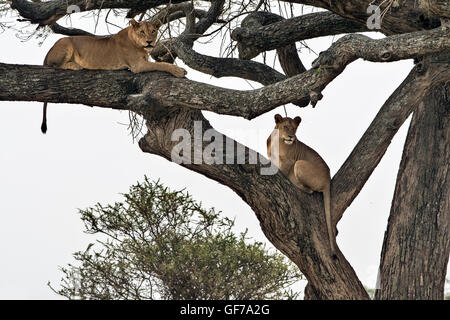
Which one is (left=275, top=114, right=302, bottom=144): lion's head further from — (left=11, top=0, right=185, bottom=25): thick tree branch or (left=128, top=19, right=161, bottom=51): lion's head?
(left=11, top=0, right=185, bottom=25): thick tree branch

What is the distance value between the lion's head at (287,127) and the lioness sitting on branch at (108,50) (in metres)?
1.59

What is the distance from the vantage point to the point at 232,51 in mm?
8930

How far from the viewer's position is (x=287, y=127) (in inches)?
301

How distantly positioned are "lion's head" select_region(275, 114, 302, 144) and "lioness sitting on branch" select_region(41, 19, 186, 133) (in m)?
1.59

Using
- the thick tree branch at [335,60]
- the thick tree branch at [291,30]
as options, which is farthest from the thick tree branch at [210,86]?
the thick tree branch at [291,30]

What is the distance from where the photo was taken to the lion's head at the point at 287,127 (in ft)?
24.9

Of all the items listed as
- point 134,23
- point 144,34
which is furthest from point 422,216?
point 134,23

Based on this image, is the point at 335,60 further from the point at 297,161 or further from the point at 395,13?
the point at 297,161

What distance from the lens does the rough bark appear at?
7.08 m

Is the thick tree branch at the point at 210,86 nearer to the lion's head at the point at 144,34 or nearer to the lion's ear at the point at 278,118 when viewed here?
the lion's head at the point at 144,34

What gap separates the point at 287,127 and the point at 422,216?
5.34ft

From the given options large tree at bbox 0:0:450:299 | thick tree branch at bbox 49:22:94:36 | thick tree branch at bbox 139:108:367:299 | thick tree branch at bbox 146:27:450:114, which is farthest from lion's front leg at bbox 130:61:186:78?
thick tree branch at bbox 49:22:94:36
